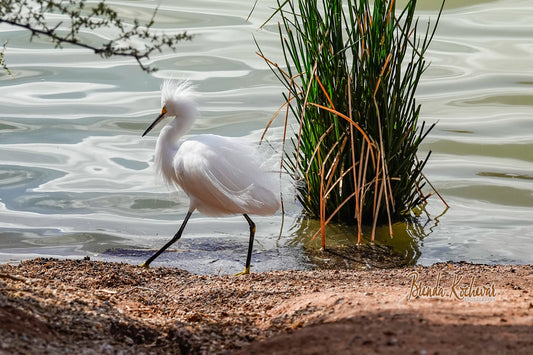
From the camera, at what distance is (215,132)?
842 cm

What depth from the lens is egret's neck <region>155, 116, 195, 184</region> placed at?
17.7 feet

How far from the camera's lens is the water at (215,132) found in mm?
5875

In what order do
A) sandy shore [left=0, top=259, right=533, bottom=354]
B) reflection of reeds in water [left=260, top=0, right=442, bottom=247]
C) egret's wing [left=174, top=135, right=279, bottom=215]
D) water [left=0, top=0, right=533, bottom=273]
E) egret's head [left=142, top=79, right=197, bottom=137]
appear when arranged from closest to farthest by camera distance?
1. sandy shore [left=0, top=259, right=533, bottom=354]
2. egret's wing [left=174, top=135, right=279, bottom=215]
3. reflection of reeds in water [left=260, top=0, right=442, bottom=247]
4. egret's head [left=142, top=79, right=197, bottom=137]
5. water [left=0, top=0, right=533, bottom=273]

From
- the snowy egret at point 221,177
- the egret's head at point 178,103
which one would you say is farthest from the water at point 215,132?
the egret's head at point 178,103

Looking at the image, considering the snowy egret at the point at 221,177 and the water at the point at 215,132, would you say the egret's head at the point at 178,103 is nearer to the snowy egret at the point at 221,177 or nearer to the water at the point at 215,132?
the snowy egret at the point at 221,177

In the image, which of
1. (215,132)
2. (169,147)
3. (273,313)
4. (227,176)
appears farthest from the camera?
(215,132)

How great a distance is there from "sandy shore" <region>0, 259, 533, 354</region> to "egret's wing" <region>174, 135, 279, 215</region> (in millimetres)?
723

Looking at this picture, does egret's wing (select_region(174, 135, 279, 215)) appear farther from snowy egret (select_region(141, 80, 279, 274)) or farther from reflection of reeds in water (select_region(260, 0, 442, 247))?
reflection of reeds in water (select_region(260, 0, 442, 247))

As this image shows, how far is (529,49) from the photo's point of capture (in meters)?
10.6

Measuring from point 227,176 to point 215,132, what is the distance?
3.47 metres

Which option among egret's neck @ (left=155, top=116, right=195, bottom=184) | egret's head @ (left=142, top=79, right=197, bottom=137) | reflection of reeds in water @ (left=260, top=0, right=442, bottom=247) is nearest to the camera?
reflection of reeds in water @ (left=260, top=0, right=442, bottom=247)

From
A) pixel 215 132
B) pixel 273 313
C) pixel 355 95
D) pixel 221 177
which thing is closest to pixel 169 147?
pixel 221 177

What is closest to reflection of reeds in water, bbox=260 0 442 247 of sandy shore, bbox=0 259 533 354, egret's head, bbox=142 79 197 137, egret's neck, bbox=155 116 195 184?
egret's head, bbox=142 79 197 137

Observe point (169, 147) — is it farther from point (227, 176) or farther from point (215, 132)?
point (215, 132)
